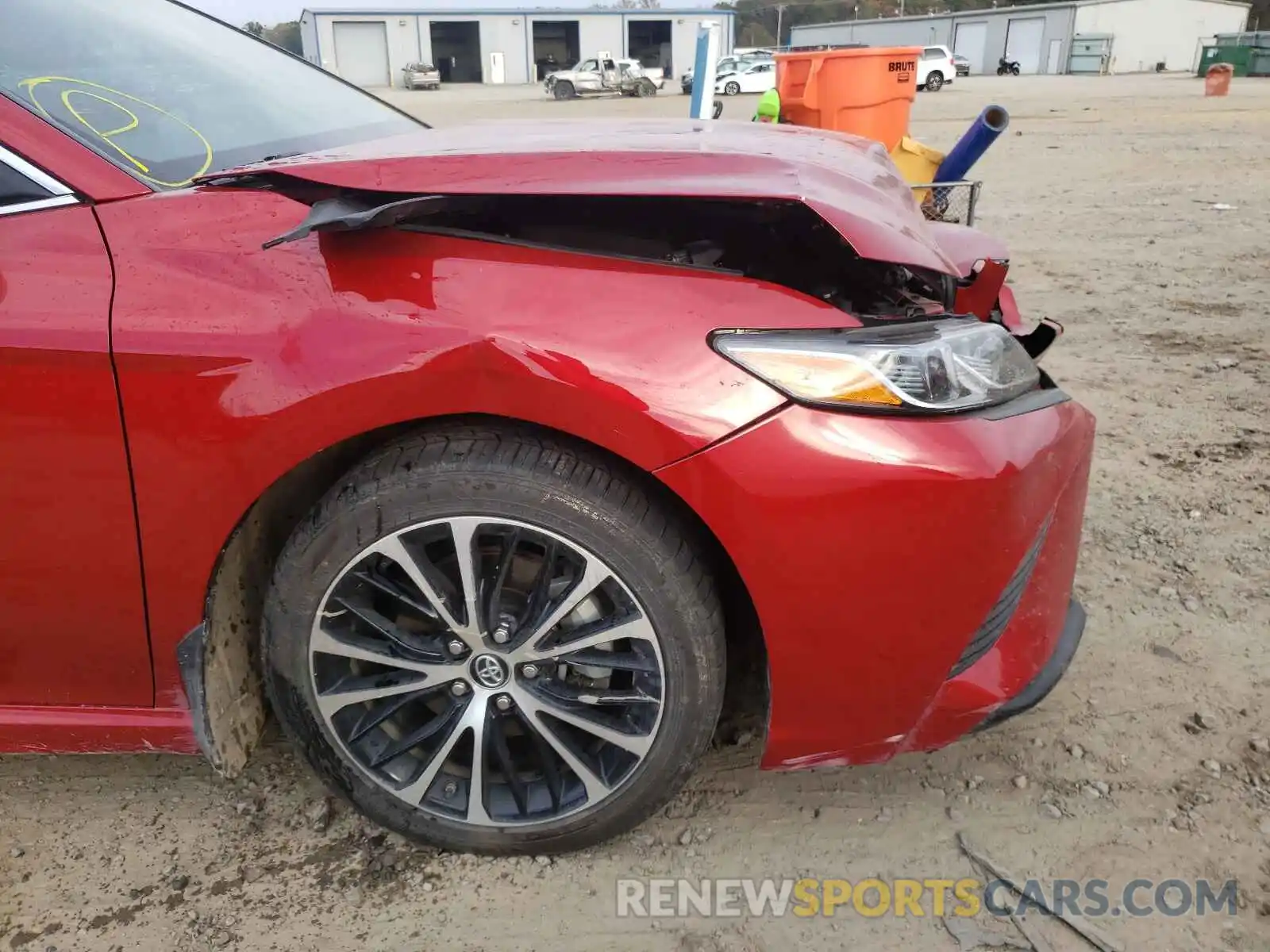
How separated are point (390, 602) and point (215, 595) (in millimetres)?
329

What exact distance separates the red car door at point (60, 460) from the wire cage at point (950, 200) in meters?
3.34

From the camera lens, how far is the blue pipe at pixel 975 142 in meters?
3.84

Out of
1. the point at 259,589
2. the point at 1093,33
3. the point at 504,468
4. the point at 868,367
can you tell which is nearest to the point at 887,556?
the point at 868,367

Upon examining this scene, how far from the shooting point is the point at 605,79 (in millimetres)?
39344

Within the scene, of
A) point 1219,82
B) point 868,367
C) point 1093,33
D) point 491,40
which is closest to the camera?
point 868,367

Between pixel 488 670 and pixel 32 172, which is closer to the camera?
pixel 32 172

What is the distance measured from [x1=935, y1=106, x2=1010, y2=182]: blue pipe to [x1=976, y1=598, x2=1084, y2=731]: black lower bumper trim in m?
2.41

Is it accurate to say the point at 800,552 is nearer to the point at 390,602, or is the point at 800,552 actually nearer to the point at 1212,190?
the point at 390,602

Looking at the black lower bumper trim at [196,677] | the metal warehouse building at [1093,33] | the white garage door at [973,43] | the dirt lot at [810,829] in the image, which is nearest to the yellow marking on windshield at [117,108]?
the black lower bumper trim at [196,677]

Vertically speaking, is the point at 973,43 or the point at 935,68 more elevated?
the point at 973,43

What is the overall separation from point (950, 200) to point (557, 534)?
11.0ft

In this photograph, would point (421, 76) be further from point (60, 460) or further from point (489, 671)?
point (489, 671)

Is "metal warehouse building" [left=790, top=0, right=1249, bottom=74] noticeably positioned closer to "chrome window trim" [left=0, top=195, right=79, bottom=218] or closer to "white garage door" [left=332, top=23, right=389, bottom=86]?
"white garage door" [left=332, top=23, right=389, bottom=86]

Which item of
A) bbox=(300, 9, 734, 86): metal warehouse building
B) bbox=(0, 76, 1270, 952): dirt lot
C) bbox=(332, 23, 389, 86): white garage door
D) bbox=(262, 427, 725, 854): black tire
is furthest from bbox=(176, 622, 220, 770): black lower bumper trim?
bbox=(332, 23, 389, 86): white garage door
